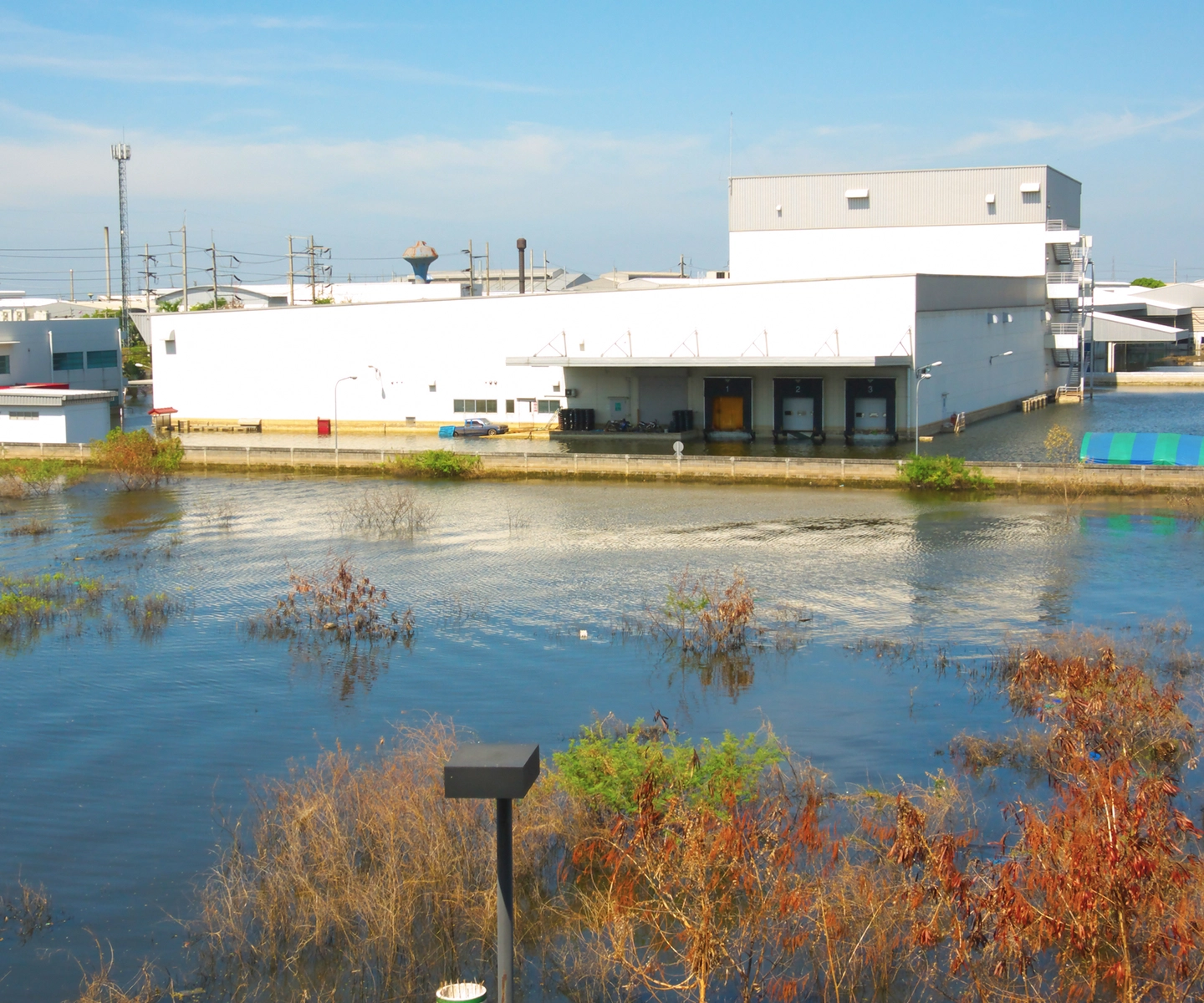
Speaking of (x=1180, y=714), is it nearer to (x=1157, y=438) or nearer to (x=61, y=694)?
(x=61, y=694)

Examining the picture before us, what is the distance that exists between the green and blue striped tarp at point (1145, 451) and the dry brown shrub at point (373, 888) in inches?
901

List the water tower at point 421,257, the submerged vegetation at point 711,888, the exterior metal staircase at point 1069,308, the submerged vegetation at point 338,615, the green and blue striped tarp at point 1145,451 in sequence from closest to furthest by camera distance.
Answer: the submerged vegetation at point 711,888 < the submerged vegetation at point 338,615 < the green and blue striped tarp at point 1145,451 < the exterior metal staircase at point 1069,308 < the water tower at point 421,257

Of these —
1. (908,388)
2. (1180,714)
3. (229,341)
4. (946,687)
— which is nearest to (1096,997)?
(1180,714)

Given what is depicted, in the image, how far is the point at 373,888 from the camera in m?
9.02

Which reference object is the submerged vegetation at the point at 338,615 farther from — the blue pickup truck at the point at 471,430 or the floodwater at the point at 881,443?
the blue pickup truck at the point at 471,430

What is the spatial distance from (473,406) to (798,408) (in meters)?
11.3

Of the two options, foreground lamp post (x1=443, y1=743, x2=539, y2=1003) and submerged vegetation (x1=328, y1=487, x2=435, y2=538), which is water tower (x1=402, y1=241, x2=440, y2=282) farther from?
foreground lamp post (x1=443, y1=743, x2=539, y2=1003)

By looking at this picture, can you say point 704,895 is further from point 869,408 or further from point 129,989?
point 869,408

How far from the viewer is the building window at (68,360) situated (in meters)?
53.7

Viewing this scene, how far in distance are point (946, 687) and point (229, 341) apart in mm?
36732

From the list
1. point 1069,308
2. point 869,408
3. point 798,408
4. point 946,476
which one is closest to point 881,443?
point 869,408

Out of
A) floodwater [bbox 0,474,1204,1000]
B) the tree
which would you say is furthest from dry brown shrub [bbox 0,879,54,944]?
the tree

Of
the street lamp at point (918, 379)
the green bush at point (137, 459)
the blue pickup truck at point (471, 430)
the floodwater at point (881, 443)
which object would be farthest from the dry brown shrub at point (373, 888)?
the blue pickup truck at point (471, 430)

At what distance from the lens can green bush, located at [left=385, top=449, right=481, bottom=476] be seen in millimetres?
32844
